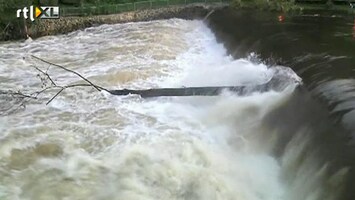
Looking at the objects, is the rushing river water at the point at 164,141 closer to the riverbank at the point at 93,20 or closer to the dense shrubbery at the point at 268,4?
the riverbank at the point at 93,20

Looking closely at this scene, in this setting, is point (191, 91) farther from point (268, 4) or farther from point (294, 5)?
point (294, 5)

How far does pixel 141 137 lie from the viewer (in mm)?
9906

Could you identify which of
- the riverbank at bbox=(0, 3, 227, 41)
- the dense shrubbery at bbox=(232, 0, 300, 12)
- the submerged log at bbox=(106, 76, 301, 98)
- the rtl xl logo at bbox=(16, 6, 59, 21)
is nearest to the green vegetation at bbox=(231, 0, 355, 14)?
the dense shrubbery at bbox=(232, 0, 300, 12)

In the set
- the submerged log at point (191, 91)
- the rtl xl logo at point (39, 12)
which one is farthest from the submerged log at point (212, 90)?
the rtl xl logo at point (39, 12)

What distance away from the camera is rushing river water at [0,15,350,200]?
321 inches

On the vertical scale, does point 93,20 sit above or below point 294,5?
below

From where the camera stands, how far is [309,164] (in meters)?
8.48

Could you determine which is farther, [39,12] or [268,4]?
[268,4]

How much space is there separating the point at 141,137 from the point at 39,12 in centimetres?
1370

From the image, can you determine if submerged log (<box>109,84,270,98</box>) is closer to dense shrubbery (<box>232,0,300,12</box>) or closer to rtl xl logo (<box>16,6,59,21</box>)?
rtl xl logo (<box>16,6,59,21</box>)

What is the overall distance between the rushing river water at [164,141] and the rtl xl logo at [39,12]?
6773 mm


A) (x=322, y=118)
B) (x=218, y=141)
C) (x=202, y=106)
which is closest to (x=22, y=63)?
(x=202, y=106)

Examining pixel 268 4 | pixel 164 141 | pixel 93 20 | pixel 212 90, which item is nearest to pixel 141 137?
pixel 164 141

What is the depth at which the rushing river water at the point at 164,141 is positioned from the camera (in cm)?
816
